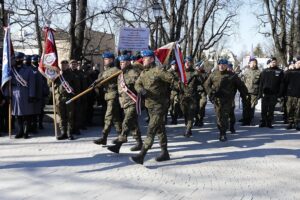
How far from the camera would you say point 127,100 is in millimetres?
8750

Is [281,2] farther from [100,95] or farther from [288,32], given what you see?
[100,95]

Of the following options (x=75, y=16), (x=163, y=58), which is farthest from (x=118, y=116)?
(x=75, y=16)

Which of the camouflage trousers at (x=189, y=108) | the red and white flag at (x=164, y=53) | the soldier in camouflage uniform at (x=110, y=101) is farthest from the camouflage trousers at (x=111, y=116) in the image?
the camouflage trousers at (x=189, y=108)

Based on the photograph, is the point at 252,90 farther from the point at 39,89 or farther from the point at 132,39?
the point at 39,89

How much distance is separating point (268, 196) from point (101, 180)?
2485 millimetres

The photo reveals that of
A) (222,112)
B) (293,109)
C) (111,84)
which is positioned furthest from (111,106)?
(293,109)

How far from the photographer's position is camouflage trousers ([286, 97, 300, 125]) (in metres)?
12.7

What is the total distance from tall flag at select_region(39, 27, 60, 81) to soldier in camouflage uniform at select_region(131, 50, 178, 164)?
3.27 meters

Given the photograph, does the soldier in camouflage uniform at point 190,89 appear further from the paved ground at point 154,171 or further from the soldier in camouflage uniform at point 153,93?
the soldier in camouflage uniform at point 153,93

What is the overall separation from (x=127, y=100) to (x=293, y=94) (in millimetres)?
6061

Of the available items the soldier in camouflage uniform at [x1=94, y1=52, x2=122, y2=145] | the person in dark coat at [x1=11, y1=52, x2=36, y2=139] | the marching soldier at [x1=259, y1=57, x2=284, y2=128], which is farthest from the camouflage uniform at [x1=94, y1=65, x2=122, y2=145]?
the marching soldier at [x1=259, y1=57, x2=284, y2=128]

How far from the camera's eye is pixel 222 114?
1066 cm

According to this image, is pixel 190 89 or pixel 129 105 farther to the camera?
pixel 190 89

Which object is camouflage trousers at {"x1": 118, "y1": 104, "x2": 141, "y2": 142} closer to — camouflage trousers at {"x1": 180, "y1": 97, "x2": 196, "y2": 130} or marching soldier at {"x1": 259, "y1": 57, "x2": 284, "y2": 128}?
camouflage trousers at {"x1": 180, "y1": 97, "x2": 196, "y2": 130}
